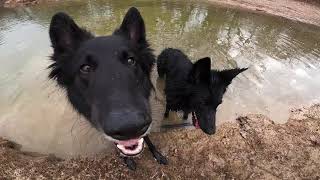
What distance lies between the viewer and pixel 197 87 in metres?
5.29

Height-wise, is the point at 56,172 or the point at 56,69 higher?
the point at 56,69

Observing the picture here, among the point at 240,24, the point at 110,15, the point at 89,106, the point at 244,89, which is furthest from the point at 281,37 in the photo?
the point at 89,106

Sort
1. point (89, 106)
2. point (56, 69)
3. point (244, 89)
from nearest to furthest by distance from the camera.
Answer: point (89, 106), point (56, 69), point (244, 89)

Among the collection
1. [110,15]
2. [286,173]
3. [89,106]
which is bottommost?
[286,173]

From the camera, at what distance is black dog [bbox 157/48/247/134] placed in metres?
5.04

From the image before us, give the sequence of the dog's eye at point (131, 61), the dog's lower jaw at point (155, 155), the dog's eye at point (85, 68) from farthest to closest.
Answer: the dog's lower jaw at point (155, 155), the dog's eye at point (131, 61), the dog's eye at point (85, 68)

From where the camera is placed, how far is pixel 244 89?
693 centimetres

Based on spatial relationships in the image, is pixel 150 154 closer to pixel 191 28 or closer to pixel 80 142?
pixel 80 142

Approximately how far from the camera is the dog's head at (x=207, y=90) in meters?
4.97

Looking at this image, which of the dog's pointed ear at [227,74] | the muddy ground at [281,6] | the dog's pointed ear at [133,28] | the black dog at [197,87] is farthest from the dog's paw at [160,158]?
the muddy ground at [281,6]

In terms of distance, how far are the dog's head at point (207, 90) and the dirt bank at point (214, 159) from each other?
568 millimetres

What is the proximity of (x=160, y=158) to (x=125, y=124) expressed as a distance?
7.75 feet

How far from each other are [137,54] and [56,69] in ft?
3.13

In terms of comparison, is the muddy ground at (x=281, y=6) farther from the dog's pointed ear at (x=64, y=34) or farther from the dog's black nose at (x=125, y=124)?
the dog's black nose at (x=125, y=124)
